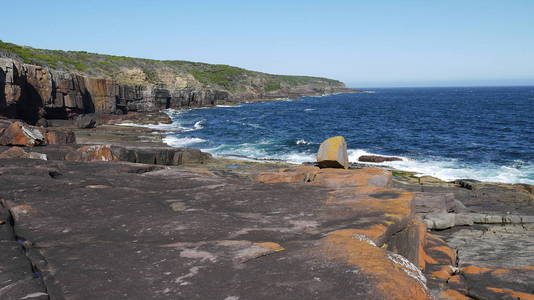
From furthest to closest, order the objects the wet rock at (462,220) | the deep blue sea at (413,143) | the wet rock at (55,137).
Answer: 1. the deep blue sea at (413,143)
2. the wet rock at (55,137)
3. the wet rock at (462,220)

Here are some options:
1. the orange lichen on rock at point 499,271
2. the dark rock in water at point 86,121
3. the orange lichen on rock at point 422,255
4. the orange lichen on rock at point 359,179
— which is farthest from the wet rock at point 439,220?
the dark rock in water at point 86,121

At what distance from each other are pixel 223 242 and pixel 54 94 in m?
57.0

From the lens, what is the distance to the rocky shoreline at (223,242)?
17.0 ft

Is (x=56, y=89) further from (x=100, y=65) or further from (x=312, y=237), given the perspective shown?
(x=100, y=65)

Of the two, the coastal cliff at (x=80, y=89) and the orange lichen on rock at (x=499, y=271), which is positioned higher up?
the coastal cliff at (x=80, y=89)

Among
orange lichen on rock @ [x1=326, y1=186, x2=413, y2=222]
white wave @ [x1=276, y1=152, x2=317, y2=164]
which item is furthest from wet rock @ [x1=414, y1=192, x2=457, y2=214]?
white wave @ [x1=276, y1=152, x2=317, y2=164]

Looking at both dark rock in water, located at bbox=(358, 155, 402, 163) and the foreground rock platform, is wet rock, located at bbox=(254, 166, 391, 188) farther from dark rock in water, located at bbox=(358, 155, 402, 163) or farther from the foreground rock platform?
dark rock in water, located at bbox=(358, 155, 402, 163)

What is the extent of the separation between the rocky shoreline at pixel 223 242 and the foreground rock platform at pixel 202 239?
24mm

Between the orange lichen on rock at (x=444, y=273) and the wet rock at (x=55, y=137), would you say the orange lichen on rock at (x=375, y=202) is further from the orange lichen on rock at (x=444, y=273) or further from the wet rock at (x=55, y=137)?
the wet rock at (x=55, y=137)

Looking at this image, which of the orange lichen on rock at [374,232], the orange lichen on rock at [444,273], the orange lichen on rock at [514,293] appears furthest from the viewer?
the orange lichen on rock at [444,273]

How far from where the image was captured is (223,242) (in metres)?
6.67

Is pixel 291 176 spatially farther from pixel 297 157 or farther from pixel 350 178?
pixel 297 157

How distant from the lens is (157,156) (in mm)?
28641

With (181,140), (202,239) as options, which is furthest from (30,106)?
(202,239)
